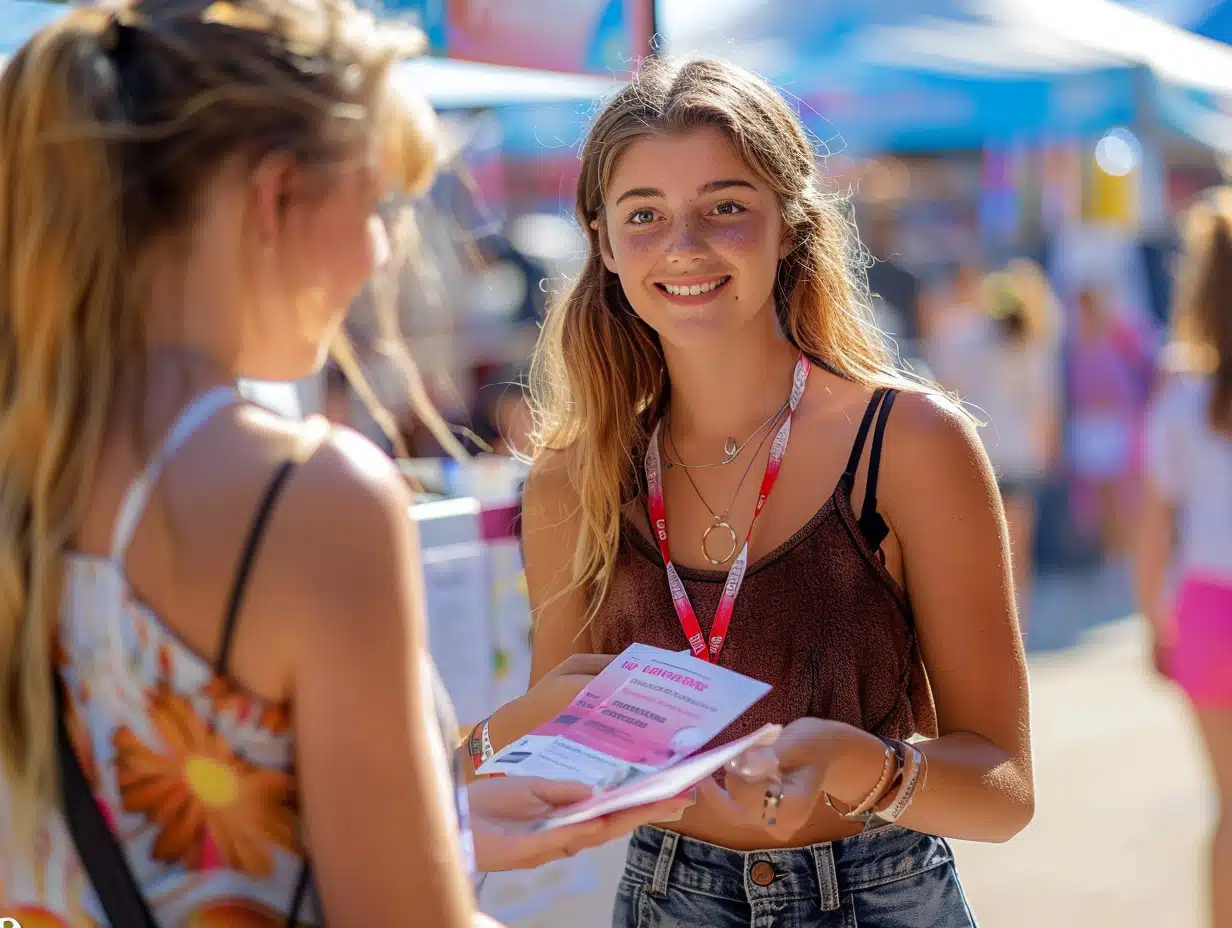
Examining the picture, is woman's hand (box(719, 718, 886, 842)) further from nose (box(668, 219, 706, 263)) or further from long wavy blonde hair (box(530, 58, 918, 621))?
nose (box(668, 219, 706, 263))

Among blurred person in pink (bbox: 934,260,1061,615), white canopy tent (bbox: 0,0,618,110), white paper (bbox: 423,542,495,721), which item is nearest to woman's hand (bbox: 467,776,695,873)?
white paper (bbox: 423,542,495,721)

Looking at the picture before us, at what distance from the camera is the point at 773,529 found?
6.64ft

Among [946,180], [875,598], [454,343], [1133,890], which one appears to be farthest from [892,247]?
[875,598]

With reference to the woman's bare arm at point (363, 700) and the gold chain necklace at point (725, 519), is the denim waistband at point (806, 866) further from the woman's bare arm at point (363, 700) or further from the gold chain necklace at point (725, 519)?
the woman's bare arm at point (363, 700)

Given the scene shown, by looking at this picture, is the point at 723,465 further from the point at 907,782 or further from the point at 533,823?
the point at 533,823

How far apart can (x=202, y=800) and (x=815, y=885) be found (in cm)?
98

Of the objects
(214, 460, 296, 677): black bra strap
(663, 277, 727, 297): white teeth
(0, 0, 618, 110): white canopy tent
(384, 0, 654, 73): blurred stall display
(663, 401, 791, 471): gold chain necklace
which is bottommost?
(663, 401, 791, 471): gold chain necklace

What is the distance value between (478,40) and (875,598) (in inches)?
85.7

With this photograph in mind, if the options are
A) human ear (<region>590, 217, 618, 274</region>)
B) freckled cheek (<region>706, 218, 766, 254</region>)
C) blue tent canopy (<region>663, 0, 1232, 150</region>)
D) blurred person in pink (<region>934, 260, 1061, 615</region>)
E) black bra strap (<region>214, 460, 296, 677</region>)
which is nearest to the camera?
black bra strap (<region>214, 460, 296, 677</region>)

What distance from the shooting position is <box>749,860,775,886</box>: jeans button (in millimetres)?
1889

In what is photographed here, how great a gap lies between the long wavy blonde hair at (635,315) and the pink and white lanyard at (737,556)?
0.04 metres

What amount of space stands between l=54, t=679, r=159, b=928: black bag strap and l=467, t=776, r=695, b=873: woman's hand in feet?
1.53

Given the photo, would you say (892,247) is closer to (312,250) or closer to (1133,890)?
(1133,890)

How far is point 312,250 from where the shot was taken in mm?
1223
